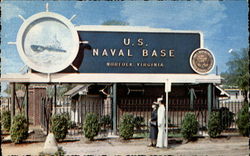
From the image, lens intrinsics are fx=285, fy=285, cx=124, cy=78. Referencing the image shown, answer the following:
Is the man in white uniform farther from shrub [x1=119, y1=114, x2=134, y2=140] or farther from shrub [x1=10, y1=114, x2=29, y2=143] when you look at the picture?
shrub [x1=10, y1=114, x2=29, y2=143]

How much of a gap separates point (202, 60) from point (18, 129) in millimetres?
9823

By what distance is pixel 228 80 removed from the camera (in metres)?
32.1

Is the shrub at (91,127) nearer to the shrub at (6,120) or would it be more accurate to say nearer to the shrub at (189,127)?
the shrub at (189,127)

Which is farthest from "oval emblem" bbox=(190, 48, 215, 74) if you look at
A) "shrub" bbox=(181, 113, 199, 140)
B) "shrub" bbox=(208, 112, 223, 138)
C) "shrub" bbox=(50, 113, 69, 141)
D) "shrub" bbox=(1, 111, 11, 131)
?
"shrub" bbox=(1, 111, 11, 131)

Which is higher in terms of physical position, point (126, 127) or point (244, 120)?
point (244, 120)

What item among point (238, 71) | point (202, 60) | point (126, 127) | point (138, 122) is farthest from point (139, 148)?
point (238, 71)

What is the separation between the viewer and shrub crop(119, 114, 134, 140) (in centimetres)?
1300

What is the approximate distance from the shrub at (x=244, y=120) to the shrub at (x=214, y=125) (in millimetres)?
1134

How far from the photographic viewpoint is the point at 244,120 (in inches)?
540

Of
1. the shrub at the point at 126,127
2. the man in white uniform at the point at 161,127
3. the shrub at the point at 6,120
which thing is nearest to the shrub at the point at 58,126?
the shrub at the point at 126,127

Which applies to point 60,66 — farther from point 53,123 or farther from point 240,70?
point 240,70

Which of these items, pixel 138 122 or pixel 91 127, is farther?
pixel 138 122

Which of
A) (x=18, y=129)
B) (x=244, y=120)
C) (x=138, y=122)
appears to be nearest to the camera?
(x=18, y=129)

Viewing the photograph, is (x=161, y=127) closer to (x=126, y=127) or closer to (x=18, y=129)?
(x=126, y=127)
